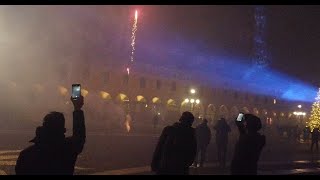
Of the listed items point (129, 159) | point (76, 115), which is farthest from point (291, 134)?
point (76, 115)

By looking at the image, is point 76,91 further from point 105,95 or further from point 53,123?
point 105,95

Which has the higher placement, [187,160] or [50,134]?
[50,134]

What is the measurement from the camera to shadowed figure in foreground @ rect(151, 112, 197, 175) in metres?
4.88

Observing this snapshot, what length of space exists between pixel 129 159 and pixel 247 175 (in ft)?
35.1

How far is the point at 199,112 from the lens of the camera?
207 feet

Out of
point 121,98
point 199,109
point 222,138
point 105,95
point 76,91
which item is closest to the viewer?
point 76,91

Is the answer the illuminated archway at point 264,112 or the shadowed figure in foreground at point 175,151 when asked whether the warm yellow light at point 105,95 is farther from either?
the shadowed figure in foreground at point 175,151

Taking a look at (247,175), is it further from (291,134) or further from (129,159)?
(291,134)

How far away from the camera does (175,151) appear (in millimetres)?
4941

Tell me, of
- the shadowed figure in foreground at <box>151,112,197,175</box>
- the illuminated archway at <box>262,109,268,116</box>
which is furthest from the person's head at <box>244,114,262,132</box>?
the illuminated archway at <box>262,109,268,116</box>

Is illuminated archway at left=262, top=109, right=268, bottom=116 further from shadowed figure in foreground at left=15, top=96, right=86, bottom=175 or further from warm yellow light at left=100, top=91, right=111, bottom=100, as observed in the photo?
shadowed figure in foreground at left=15, top=96, right=86, bottom=175

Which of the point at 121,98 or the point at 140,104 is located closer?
the point at 121,98

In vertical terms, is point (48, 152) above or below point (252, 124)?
below

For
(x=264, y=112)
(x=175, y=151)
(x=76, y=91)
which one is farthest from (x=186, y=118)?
(x=264, y=112)
